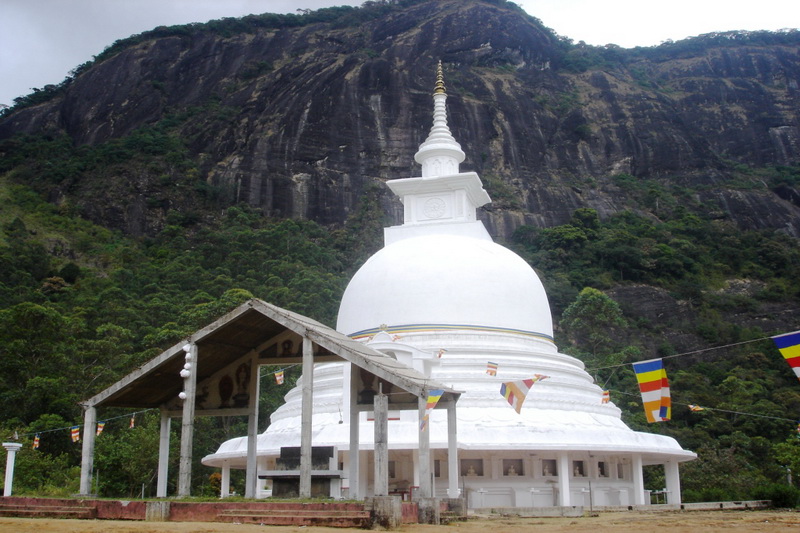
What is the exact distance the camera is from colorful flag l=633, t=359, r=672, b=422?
20891 millimetres

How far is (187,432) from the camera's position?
1592 cm

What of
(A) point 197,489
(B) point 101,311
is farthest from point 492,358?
(B) point 101,311

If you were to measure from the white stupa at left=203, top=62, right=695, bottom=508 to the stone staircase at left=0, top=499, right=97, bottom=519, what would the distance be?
33.3ft

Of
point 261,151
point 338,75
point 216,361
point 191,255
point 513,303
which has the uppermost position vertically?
point 338,75

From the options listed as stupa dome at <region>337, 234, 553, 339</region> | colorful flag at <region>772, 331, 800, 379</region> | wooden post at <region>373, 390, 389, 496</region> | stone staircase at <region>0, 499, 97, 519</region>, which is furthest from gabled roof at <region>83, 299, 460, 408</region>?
stupa dome at <region>337, 234, 553, 339</region>

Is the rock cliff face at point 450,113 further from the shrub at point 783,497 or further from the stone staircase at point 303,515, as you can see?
the stone staircase at point 303,515

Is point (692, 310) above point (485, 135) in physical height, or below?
below

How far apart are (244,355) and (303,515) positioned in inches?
263

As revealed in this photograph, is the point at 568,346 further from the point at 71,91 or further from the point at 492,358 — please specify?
the point at 71,91

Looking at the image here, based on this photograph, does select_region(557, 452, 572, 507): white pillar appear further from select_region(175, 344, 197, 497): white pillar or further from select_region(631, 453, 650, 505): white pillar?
select_region(175, 344, 197, 497): white pillar

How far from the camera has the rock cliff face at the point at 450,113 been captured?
8975 cm

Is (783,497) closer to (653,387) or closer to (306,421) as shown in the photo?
(653,387)

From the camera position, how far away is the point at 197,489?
36.9m

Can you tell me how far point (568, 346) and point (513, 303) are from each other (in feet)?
104
